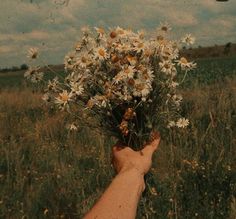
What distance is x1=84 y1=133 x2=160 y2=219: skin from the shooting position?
1867mm

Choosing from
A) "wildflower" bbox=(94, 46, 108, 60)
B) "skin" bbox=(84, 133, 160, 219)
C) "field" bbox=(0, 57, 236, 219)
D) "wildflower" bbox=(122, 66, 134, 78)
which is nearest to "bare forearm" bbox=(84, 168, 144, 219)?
"skin" bbox=(84, 133, 160, 219)

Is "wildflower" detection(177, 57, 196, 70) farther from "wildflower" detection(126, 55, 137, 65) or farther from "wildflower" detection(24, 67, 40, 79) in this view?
"wildflower" detection(24, 67, 40, 79)

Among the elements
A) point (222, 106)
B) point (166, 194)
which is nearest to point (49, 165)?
point (166, 194)

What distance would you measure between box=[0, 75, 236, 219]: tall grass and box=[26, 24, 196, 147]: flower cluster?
2.90 feet

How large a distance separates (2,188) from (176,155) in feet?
6.41

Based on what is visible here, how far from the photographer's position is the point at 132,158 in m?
2.14

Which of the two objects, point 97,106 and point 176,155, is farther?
point 176,155

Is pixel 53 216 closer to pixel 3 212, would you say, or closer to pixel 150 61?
pixel 3 212

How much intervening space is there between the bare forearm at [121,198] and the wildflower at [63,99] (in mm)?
460

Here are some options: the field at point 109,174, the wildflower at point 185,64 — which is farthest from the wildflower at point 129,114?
the field at point 109,174

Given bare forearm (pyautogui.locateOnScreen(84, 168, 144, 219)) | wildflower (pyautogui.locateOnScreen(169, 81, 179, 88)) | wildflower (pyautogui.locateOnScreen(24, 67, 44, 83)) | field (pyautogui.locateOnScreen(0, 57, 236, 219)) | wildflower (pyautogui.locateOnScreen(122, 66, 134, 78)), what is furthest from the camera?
field (pyautogui.locateOnScreen(0, 57, 236, 219))

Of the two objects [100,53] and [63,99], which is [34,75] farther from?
[100,53]

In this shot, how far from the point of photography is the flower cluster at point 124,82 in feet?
7.20

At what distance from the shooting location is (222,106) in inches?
266
